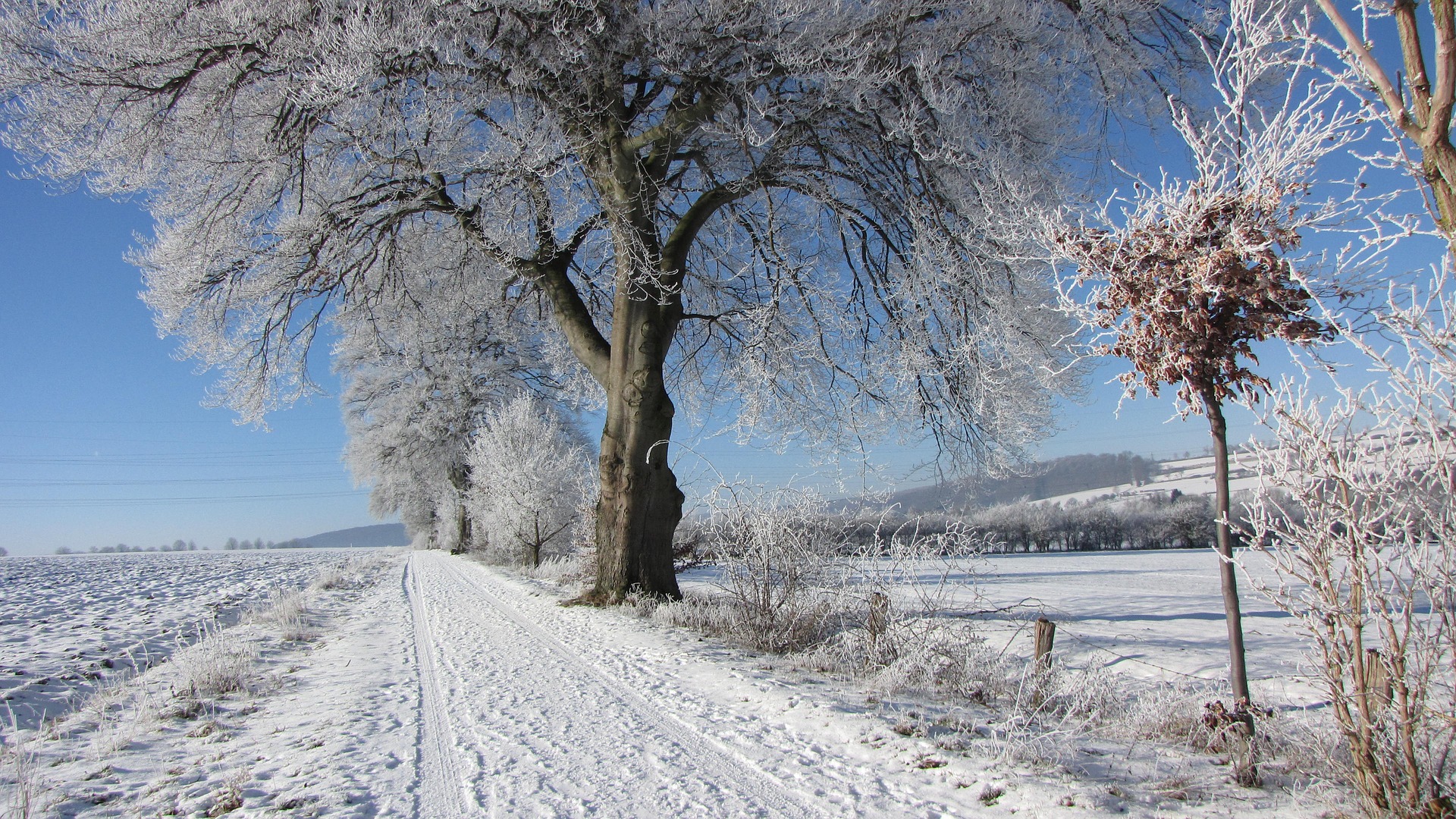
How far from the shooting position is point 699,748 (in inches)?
136

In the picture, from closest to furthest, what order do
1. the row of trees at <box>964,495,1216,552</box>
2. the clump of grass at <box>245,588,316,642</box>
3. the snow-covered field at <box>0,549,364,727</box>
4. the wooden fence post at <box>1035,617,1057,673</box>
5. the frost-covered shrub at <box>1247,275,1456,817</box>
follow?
the frost-covered shrub at <box>1247,275,1456,817</box>
the wooden fence post at <box>1035,617,1057,673</box>
the snow-covered field at <box>0,549,364,727</box>
the clump of grass at <box>245,588,316,642</box>
the row of trees at <box>964,495,1216,552</box>

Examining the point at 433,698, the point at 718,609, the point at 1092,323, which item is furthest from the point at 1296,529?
the point at 718,609

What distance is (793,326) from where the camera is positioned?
8570 mm

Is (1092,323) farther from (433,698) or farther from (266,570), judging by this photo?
(266,570)

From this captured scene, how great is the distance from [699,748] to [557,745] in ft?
2.39

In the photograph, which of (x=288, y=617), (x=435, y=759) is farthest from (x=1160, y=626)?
(x=288, y=617)

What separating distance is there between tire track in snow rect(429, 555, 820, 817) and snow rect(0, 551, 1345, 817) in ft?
0.05

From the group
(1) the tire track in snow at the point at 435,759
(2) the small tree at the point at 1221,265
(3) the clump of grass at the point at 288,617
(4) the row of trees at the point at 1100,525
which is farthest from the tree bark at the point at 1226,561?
(4) the row of trees at the point at 1100,525

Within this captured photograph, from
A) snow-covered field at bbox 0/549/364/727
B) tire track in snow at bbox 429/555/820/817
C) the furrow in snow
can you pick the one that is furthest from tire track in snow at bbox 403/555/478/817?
snow-covered field at bbox 0/549/364/727

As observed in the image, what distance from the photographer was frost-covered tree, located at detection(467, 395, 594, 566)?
2027 centimetres

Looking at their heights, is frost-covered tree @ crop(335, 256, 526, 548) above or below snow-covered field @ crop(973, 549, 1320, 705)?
above

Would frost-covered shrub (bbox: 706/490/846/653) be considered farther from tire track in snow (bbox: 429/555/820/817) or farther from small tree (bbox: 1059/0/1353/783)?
small tree (bbox: 1059/0/1353/783)

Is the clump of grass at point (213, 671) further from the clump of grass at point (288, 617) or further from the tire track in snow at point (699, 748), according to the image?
the tire track in snow at point (699, 748)

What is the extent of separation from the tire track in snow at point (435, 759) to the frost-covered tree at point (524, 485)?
1401cm
